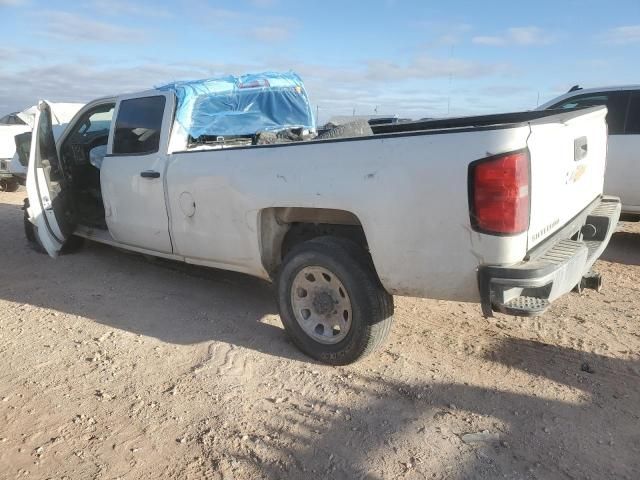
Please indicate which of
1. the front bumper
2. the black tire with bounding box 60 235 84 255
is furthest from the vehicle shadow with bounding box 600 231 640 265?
the black tire with bounding box 60 235 84 255

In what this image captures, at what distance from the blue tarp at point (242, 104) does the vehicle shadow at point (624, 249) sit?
12.3 ft

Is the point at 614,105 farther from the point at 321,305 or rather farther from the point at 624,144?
the point at 321,305

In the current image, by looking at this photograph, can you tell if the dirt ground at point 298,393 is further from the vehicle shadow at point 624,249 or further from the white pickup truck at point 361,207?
the vehicle shadow at point 624,249

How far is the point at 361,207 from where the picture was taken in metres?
3.23

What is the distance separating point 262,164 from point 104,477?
6.90 feet

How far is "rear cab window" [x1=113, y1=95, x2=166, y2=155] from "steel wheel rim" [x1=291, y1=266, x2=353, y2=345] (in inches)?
75.3

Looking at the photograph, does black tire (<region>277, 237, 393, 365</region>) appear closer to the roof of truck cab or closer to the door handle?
the door handle

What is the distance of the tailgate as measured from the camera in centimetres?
295

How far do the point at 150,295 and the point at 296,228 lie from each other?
1.84m

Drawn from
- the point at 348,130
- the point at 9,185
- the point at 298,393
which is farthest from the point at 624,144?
the point at 9,185

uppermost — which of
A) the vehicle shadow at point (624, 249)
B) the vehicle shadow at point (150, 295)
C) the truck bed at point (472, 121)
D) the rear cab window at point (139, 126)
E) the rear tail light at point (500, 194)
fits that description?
the rear cab window at point (139, 126)

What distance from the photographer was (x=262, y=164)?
375 centimetres

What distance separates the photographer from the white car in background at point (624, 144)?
6410 millimetres

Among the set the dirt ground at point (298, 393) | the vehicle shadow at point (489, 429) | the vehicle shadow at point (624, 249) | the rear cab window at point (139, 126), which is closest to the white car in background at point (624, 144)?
the vehicle shadow at point (624, 249)
